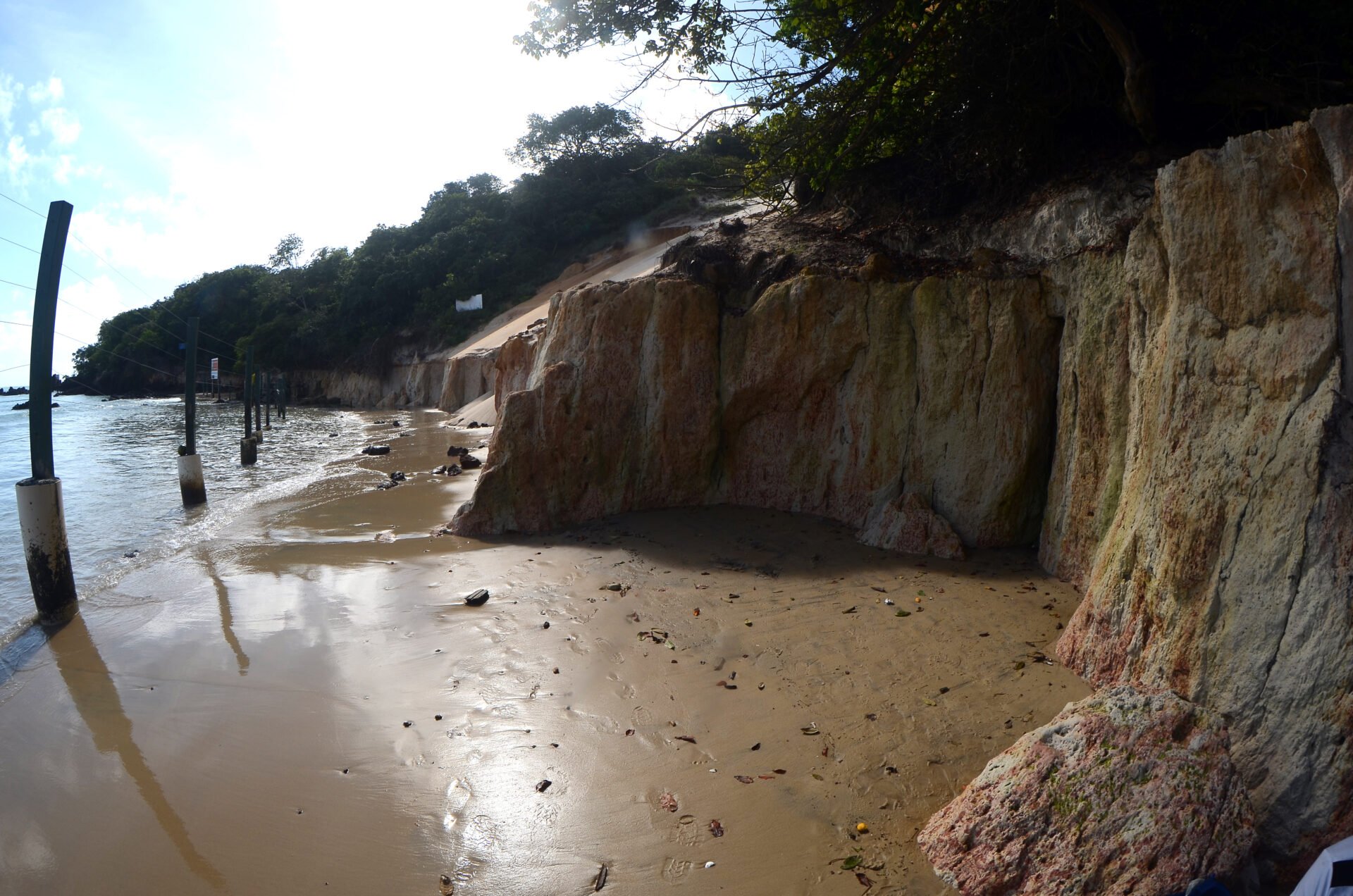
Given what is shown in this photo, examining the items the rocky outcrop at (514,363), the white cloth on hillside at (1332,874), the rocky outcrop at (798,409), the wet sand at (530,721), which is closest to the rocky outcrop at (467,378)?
the rocky outcrop at (514,363)

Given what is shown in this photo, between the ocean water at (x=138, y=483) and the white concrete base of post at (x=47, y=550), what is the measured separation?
261 mm

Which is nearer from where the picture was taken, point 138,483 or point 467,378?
point 138,483

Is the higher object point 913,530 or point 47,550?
point 913,530

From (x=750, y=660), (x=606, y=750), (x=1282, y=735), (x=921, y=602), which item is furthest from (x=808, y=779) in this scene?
(x=921, y=602)

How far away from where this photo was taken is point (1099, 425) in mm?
5859

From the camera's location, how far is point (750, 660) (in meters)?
5.11

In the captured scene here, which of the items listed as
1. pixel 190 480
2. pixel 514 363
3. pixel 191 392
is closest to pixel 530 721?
pixel 190 480

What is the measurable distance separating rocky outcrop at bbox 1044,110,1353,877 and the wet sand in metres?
0.98

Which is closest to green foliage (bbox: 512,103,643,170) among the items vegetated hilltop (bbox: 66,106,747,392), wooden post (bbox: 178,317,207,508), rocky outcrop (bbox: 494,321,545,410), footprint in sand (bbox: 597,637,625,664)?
vegetated hilltop (bbox: 66,106,747,392)

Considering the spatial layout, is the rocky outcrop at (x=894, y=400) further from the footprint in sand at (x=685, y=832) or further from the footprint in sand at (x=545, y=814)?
the footprint in sand at (x=545, y=814)

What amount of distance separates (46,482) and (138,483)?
9129 millimetres

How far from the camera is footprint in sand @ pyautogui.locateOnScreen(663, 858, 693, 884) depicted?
125 inches

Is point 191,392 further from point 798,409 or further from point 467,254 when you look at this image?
point 467,254

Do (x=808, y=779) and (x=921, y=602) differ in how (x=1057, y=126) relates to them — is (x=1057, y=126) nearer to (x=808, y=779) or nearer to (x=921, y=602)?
(x=921, y=602)
